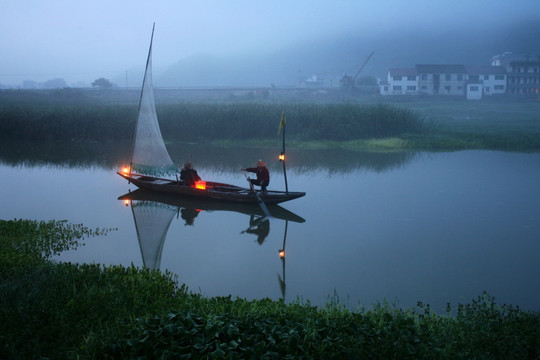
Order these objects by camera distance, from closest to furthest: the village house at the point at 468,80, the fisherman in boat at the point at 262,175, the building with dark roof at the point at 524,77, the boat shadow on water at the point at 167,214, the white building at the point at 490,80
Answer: the boat shadow on water at the point at 167,214, the fisherman in boat at the point at 262,175, the building with dark roof at the point at 524,77, the village house at the point at 468,80, the white building at the point at 490,80

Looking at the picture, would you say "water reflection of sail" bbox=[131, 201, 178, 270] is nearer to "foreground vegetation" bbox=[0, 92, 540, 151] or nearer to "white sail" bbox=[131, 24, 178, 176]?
"white sail" bbox=[131, 24, 178, 176]

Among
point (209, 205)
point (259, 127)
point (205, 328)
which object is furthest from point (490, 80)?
point (205, 328)

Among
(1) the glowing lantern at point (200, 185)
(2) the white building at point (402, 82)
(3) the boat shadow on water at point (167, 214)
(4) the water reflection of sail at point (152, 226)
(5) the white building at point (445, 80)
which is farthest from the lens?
(2) the white building at point (402, 82)

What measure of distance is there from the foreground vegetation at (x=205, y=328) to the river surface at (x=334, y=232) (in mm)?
1598

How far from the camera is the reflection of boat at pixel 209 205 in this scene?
1577 cm

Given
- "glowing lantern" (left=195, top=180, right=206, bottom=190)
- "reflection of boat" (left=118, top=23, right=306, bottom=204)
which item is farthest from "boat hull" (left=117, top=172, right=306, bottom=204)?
"glowing lantern" (left=195, top=180, right=206, bottom=190)

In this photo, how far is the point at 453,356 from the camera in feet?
21.2

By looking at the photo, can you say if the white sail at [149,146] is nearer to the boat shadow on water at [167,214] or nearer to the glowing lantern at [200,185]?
the boat shadow on water at [167,214]

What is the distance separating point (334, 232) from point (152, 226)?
4973mm

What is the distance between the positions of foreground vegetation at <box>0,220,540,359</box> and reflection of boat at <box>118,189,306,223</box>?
7.16 metres

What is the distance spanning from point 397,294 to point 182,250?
5.16 metres

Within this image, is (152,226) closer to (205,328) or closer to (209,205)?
(209,205)

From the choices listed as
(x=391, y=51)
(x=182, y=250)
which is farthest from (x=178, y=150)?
(x=391, y=51)

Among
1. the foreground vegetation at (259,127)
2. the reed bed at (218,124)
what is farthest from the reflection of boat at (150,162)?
the reed bed at (218,124)
